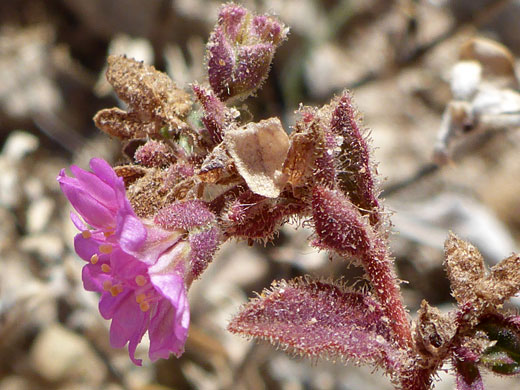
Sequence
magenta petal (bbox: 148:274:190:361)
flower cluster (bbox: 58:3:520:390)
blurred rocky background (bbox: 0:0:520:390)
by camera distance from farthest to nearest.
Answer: blurred rocky background (bbox: 0:0:520:390)
flower cluster (bbox: 58:3:520:390)
magenta petal (bbox: 148:274:190:361)

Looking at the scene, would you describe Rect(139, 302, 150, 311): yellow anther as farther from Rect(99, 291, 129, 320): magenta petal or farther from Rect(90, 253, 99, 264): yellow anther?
Rect(90, 253, 99, 264): yellow anther

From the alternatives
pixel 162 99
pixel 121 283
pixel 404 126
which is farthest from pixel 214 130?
pixel 404 126

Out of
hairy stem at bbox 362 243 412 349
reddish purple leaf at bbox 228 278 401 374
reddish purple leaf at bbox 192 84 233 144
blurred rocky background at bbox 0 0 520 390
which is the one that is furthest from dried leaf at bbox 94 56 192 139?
blurred rocky background at bbox 0 0 520 390

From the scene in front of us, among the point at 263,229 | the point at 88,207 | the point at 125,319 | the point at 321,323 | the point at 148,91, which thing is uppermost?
the point at 148,91

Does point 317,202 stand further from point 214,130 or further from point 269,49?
point 269,49

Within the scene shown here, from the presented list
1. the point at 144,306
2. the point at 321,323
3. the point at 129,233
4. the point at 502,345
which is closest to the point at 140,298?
the point at 144,306

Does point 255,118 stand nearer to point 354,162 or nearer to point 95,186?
point 354,162
